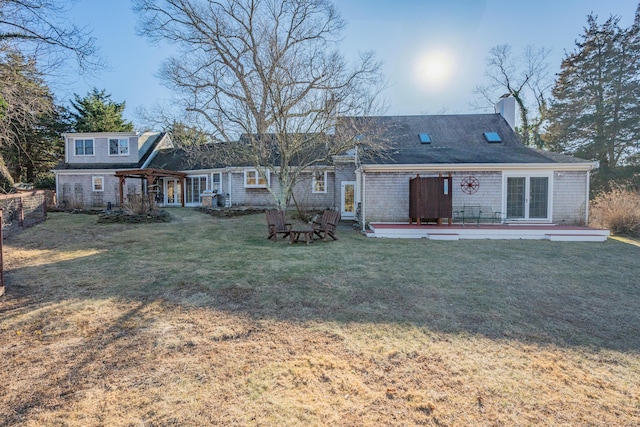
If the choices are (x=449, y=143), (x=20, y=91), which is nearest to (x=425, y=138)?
(x=449, y=143)

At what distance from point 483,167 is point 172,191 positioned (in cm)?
1850

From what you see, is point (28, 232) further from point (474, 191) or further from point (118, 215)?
point (474, 191)

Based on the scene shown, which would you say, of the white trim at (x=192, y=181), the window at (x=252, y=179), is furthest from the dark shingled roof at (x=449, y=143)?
the window at (x=252, y=179)

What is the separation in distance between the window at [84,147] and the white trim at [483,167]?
18.9m

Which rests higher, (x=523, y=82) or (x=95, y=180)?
(x=523, y=82)

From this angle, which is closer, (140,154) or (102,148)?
(102,148)

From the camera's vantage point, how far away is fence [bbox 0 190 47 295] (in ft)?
32.9

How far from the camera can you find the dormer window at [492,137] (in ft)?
51.1

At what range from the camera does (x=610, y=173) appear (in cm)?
2145

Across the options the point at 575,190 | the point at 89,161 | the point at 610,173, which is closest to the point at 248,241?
the point at 575,190

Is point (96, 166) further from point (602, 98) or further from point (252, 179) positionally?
point (602, 98)

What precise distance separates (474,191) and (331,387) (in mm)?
11644

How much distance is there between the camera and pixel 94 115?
2702 cm

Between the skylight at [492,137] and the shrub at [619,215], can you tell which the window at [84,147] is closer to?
the skylight at [492,137]
